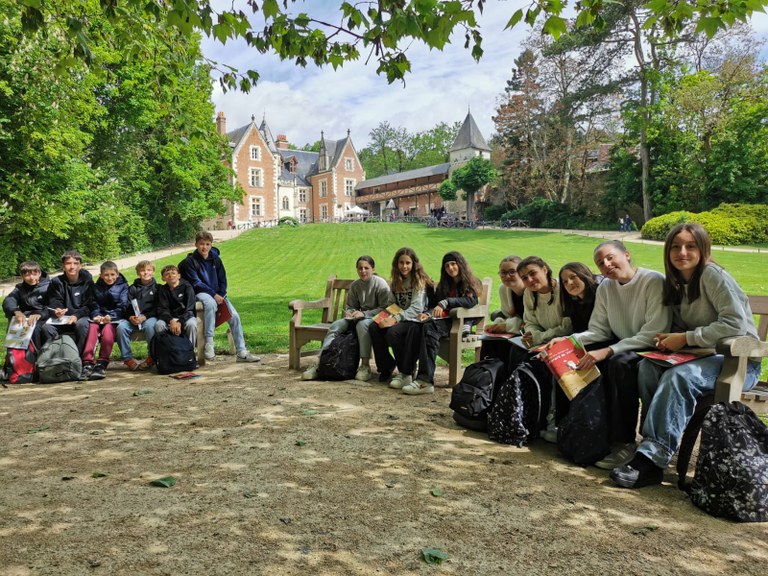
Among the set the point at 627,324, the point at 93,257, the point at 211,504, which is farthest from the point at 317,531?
the point at 93,257

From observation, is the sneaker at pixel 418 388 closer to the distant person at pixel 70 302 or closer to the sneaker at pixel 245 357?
the sneaker at pixel 245 357

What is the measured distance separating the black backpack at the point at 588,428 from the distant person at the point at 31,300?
5.73 metres

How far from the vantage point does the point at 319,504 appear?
2955 mm

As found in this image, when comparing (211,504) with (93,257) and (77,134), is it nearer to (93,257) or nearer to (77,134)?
(77,134)

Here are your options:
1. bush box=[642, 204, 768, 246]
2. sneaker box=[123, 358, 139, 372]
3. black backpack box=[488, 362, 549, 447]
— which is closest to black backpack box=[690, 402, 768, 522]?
black backpack box=[488, 362, 549, 447]

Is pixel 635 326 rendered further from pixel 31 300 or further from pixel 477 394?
pixel 31 300

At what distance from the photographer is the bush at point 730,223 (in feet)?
76.5

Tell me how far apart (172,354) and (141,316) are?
67 cm

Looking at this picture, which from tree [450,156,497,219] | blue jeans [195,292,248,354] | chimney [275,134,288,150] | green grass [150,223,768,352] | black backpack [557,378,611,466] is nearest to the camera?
black backpack [557,378,611,466]

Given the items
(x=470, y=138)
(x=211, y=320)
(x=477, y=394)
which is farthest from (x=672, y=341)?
(x=470, y=138)

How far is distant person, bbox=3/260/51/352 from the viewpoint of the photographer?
6.15m

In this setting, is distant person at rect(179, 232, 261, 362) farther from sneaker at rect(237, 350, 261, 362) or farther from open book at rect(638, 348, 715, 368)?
open book at rect(638, 348, 715, 368)

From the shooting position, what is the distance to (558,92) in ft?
132

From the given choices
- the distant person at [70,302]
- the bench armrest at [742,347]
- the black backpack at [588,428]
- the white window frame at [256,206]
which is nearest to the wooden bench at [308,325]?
the distant person at [70,302]
